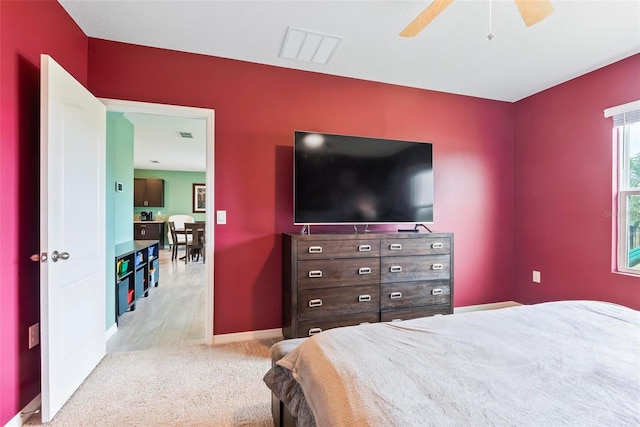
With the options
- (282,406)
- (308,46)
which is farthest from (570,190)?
(282,406)

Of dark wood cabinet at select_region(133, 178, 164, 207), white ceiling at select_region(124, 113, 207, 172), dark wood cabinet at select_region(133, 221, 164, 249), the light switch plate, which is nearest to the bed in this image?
the light switch plate

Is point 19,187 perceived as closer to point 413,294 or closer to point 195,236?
point 413,294

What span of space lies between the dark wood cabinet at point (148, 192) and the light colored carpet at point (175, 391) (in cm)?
781

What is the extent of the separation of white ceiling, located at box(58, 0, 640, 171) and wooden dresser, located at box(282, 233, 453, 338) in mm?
1616

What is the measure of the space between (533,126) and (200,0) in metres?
3.66

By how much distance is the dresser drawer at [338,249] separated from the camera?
2518 millimetres

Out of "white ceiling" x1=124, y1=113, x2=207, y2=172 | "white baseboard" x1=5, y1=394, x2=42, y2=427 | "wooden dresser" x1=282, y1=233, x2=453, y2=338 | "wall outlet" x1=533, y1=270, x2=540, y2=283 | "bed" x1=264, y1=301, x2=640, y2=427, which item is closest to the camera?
"bed" x1=264, y1=301, x2=640, y2=427

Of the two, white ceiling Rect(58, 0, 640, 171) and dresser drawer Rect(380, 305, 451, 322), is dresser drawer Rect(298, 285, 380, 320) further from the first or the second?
white ceiling Rect(58, 0, 640, 171)

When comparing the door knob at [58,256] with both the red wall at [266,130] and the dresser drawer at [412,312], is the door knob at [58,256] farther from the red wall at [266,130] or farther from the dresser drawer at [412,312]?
the dresser drawer at [412,312]

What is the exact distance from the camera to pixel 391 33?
2.35m

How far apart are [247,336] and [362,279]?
1.20 m

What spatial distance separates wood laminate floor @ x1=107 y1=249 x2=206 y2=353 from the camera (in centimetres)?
273

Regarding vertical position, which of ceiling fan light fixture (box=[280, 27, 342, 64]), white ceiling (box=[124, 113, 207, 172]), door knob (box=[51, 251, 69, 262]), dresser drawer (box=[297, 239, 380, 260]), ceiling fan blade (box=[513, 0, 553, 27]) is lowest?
dresser drawer (box=[297, 239, 380, 260])

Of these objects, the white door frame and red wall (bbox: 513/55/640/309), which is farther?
red wall (bbox: 513/55/640/309)
